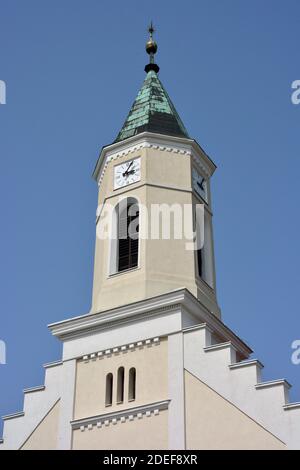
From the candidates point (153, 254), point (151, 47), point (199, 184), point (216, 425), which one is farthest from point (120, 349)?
point (151, 47)

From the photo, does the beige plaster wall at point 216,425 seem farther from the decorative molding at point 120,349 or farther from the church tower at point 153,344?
the decorative molding at point 120,349

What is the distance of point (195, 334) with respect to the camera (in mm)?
22781

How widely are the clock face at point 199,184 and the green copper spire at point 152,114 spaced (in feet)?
4.53

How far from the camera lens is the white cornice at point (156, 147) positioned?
27672mm

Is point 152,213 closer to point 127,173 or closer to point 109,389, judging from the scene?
point 127,173

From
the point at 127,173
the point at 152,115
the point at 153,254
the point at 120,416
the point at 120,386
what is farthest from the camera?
the point at 152,115

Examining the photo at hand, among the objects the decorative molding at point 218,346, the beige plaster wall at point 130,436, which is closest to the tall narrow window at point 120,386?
the beige plaster wall at point 130,436

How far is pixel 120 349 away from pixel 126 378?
0.90 m

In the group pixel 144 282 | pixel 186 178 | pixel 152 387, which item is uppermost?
pixel 186 178

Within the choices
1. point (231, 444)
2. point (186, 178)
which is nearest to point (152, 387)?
point (231, 444)

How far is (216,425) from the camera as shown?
21.2 meters

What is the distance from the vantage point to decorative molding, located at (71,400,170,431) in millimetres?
22203

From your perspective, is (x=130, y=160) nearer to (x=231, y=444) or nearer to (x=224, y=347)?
(x=224, y=347)
